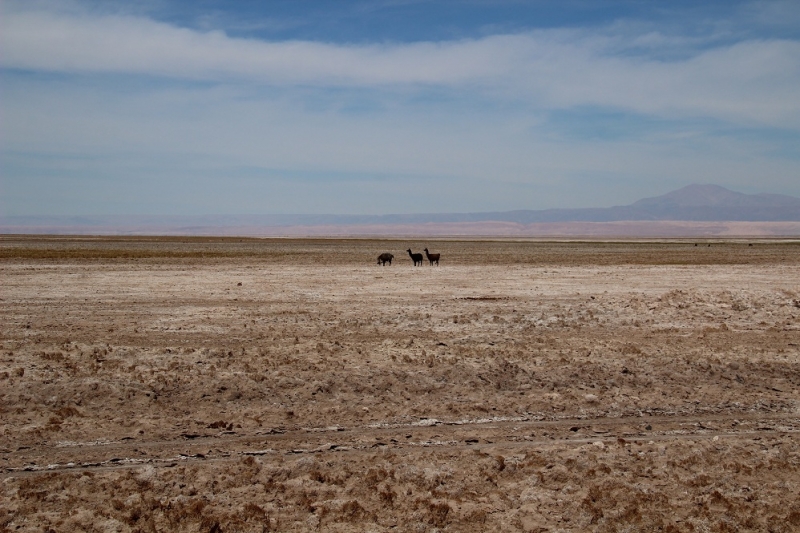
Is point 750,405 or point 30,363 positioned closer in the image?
point 750,405

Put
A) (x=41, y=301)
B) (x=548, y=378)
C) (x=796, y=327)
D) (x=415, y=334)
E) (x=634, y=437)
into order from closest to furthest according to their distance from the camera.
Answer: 1. (x=634, y=437)
2. (x=548, y=378)
3. (x=415, y=334)
4. (x=796, y=327)
5. (x=41, y=301)

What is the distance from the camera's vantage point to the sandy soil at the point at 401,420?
20.3 ft

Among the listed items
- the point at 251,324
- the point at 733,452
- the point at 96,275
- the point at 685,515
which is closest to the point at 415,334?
the point at 251,324

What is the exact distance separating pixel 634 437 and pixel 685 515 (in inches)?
79.7

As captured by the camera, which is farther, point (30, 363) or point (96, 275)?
point (96, 275)

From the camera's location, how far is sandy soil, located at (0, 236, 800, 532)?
6.18 meters

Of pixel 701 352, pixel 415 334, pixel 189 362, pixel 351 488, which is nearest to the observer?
pixel 351 488

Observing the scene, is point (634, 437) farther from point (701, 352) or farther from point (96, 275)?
point (96, 275)

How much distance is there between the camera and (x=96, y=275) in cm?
3009

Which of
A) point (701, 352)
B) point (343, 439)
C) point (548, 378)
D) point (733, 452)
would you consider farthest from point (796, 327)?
point (343, 439)

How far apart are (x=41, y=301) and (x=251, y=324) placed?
8.24 meters

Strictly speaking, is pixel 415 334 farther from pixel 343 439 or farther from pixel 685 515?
pixel 685 515

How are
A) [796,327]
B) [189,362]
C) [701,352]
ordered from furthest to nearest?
1. [796,327]
2. [701,352]
3. [189,362]

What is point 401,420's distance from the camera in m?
8.69
